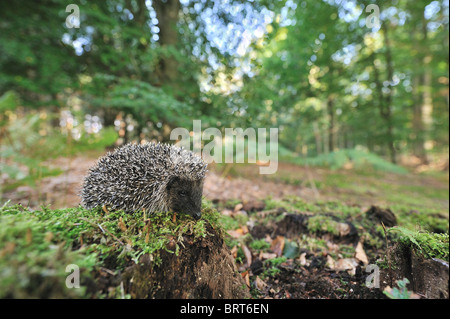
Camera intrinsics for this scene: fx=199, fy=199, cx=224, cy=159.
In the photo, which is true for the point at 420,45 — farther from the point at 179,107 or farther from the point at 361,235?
the point at 179,107

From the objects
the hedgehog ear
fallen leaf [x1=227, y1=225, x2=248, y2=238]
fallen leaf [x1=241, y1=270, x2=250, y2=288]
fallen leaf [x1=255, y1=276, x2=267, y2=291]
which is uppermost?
the hedgehog ear

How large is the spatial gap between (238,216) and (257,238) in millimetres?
774

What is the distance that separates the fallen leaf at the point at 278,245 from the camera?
3584 millimetres

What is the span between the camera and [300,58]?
10.1 meters

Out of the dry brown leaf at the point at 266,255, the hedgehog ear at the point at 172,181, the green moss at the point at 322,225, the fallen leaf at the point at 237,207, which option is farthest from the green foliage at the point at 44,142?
the green moss at the point at 322,225

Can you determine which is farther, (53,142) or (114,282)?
(53,142)

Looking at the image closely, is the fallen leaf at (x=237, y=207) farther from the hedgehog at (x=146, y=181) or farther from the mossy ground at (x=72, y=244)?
the mossy ground at (x=72, y=244)

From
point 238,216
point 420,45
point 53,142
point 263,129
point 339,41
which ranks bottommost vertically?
point 238,216

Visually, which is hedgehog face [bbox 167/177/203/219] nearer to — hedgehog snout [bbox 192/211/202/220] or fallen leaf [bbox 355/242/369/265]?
hedgehog snout [bbox 192/211/202/220]

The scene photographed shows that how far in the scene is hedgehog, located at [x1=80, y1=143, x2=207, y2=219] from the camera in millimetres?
3014

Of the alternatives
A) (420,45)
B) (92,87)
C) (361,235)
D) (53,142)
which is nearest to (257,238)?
(361,235)

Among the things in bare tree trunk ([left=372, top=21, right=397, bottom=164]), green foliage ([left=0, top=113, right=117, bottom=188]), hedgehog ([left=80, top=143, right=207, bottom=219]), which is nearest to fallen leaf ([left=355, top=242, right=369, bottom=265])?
hedgehog ([left=80, top=143, right=207, bottom=219])

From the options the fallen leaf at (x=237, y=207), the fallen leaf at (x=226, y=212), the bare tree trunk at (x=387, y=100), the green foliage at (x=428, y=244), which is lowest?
the fallen leaf at (x=226, y=212)

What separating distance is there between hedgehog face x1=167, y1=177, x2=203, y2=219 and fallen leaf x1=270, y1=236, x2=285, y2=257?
5.44ft
